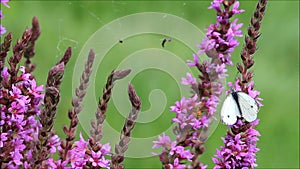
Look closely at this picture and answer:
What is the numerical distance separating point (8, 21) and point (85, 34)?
1.22 ft

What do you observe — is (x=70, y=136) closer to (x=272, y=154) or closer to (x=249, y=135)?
(x=249, y=135)

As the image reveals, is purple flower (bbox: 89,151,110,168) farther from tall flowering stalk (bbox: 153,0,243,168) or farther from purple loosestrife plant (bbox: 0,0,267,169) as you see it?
tall flowering stalk (bbox: 153,0,243,168)

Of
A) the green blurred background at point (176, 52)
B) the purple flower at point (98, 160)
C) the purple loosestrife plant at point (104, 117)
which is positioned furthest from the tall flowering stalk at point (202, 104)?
the green blurred background at point (176, 52)

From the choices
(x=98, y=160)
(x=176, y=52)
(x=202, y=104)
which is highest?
(x=176, y=52)

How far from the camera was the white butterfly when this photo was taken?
3.22 feet

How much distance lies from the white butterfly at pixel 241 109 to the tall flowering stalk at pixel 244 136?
2 cm

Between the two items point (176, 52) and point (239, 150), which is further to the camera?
point (176, 52)

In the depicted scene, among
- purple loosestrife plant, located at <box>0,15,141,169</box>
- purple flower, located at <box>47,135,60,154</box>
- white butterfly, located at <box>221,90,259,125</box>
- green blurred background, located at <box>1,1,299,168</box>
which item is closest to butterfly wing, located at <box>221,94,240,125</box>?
white butterfly, located at <box>221,90,259,125</box>

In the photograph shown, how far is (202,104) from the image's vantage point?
0.97 metres

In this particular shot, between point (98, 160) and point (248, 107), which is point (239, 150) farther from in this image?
point (98, 160)

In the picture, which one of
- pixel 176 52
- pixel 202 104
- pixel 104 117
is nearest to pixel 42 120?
pixel 104 117

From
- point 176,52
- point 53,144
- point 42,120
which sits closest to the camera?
point 42,120

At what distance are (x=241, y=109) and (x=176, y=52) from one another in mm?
1779

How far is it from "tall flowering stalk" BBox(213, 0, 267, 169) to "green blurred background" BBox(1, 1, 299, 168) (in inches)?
48.3
